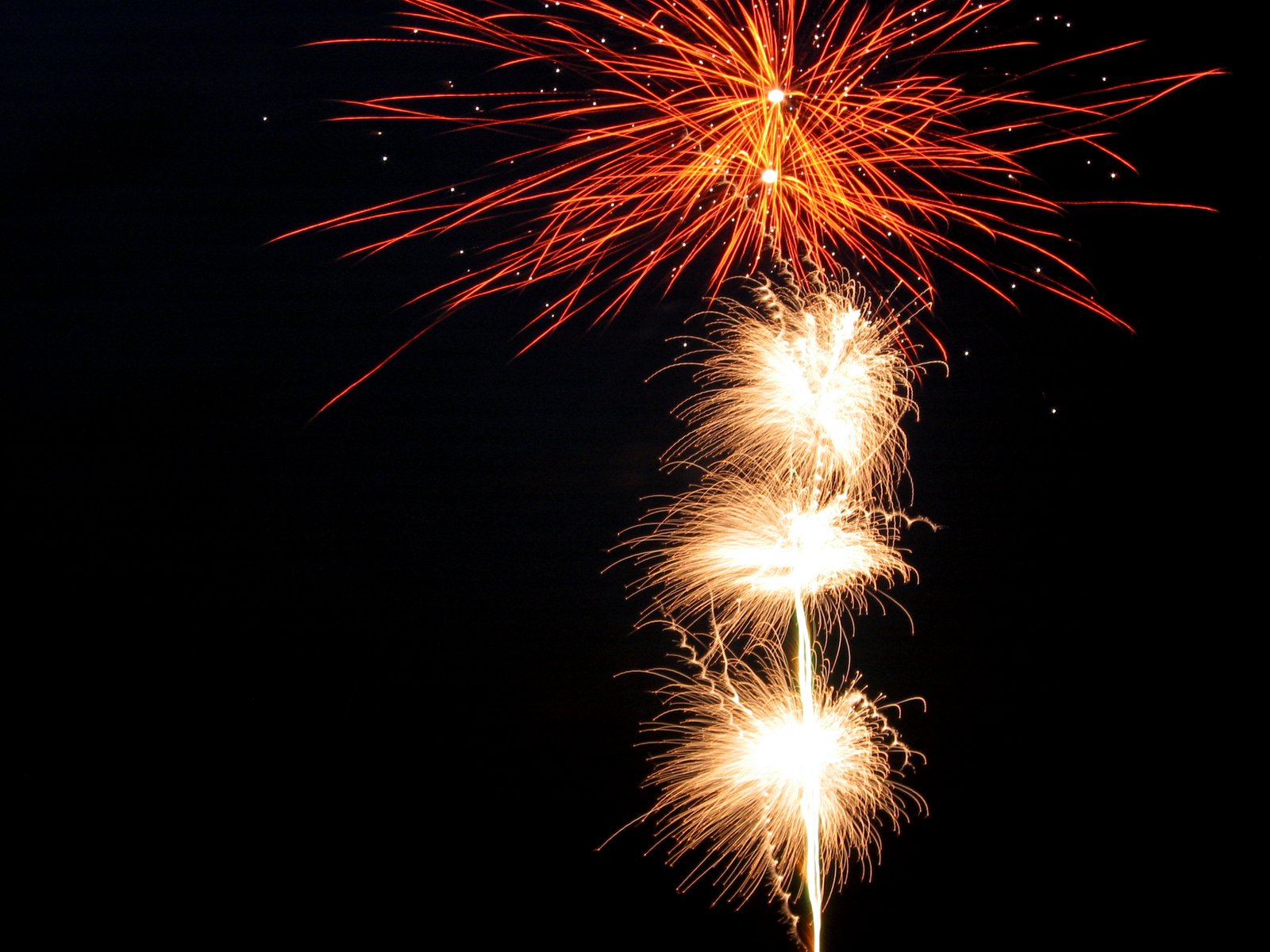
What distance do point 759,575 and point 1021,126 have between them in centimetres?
153

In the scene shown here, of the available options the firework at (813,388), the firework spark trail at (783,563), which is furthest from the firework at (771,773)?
the firework at (813,388)

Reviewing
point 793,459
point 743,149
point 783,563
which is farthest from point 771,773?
point 743,149

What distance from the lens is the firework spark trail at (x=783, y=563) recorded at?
174 cm

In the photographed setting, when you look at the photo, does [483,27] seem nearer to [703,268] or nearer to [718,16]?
[718,16]

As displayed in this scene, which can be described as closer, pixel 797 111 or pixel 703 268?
pixel 797 111

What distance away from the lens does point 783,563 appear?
5.81 feet

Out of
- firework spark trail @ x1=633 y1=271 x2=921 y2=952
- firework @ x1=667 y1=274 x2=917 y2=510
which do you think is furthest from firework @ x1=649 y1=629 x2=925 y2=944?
firework @ x1=667 y1=274 x2=917 y2=510

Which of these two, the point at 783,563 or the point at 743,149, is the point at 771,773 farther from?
the point at 743,149

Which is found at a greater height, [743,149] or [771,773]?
[743,149]

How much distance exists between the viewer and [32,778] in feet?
7.73

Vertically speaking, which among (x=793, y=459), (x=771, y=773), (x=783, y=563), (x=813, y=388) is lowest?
(x=771, y=773)

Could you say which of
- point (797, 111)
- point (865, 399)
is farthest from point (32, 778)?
point (797, 111)

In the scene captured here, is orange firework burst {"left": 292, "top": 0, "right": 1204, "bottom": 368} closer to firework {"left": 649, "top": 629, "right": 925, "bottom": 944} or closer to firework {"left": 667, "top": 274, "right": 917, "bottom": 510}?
firework {"left": 667, "top": 274, "right": 917, "bottom": 510}

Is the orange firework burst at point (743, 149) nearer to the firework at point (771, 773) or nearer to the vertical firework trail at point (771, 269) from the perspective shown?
the vertical firework trail at point (771, 269)
